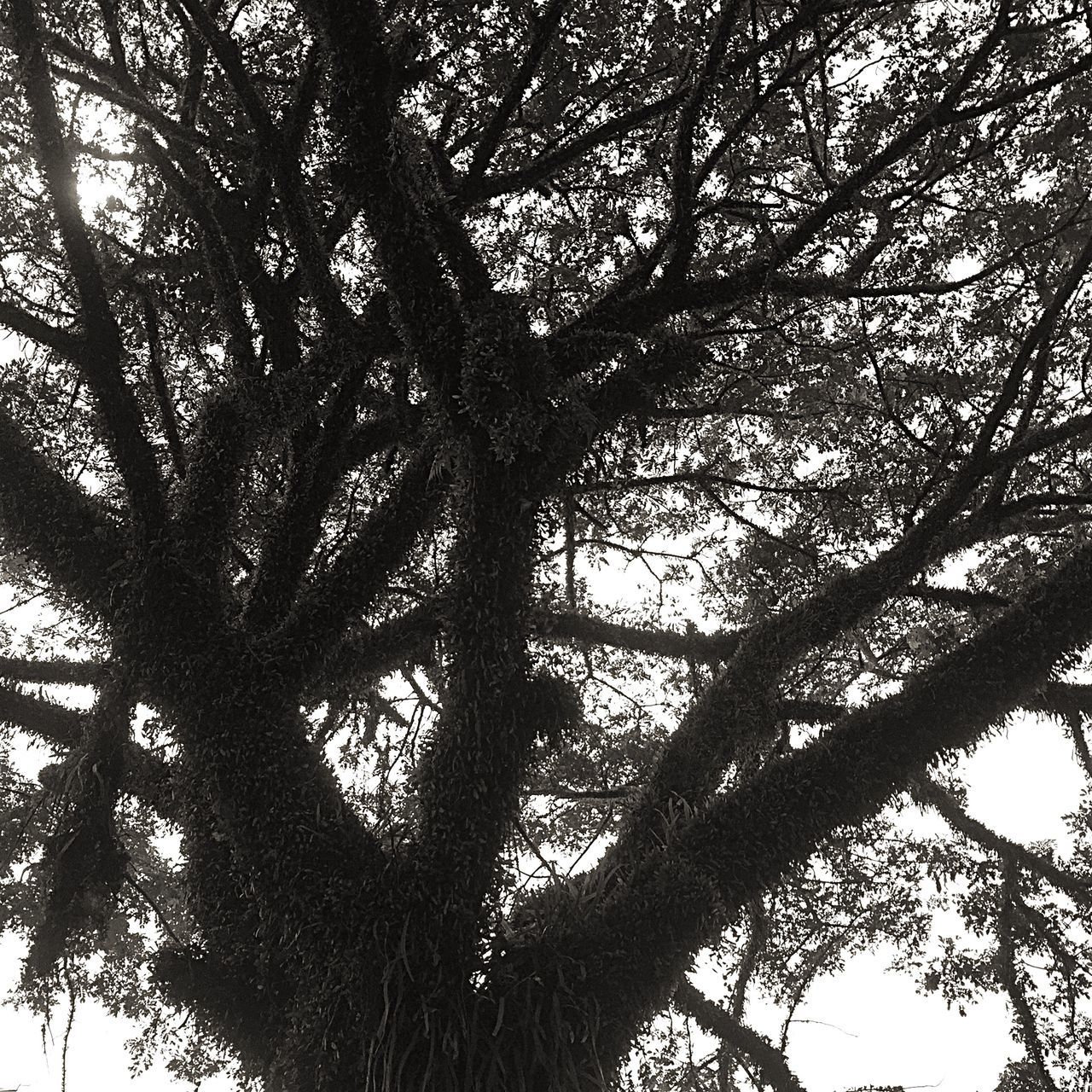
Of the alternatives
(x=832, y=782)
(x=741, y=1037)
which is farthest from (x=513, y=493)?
(x=741, y=1037)

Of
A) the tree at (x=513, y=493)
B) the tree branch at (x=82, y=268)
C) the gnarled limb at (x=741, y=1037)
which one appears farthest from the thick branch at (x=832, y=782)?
the gnarled limb at (x=741, y=1037)

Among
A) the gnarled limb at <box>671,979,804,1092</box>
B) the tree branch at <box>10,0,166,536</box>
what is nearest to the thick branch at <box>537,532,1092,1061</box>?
the tree branch at <box>10,0,166,536</box>

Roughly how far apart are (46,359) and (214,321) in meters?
1.08

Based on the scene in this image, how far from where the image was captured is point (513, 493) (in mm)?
3814

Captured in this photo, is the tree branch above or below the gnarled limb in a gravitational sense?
above

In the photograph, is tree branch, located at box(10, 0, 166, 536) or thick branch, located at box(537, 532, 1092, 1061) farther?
tree branch, located at box(10, 0, 166, 536)

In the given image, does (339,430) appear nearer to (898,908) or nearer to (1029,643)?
(1029,643)

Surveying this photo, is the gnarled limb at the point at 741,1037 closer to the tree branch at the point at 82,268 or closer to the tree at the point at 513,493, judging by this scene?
the tree at the point at 513,493

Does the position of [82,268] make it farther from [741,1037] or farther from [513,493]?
[741,1037]

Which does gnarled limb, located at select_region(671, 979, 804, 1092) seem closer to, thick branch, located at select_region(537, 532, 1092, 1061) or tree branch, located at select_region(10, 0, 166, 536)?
thick branch, located at select_region(537, 532, 1092, 1061)

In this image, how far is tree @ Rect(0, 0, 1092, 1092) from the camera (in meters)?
3.68

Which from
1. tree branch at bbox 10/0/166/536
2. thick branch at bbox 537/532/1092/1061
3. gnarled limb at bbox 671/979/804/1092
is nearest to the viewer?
thick branch at bbox 537/532/1092/1061

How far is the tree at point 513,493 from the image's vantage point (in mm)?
3682

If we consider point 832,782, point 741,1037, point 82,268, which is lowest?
point 832,782
